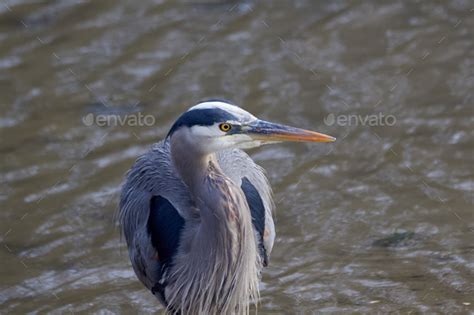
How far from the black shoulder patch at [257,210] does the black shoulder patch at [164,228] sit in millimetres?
505

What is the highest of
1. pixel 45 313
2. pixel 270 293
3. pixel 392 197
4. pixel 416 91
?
pixel 416 91

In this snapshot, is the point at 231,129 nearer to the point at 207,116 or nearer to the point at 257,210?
the point at 207,116

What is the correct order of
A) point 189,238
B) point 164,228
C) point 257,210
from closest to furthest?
point 189,238
point 164,228
point 257,210

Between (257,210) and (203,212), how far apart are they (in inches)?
32.4

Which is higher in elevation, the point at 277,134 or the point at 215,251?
the point at 277,134

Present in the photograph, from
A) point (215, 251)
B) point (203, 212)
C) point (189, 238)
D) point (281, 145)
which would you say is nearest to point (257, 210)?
point (189, 238)

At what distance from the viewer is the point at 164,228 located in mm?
6207

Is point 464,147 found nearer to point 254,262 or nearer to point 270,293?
point 270,293

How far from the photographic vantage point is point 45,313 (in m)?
6.87

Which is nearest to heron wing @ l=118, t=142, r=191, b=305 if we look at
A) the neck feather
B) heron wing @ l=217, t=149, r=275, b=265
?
the neck feather

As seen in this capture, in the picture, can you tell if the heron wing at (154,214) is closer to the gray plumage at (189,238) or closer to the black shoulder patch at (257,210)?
the gray plumage at (189,238)

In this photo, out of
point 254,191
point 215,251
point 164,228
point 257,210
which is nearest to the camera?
point 215,251

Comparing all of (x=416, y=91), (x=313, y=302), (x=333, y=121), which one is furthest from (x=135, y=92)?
(x=313, y=302)

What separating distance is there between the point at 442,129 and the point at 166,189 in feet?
10.3
